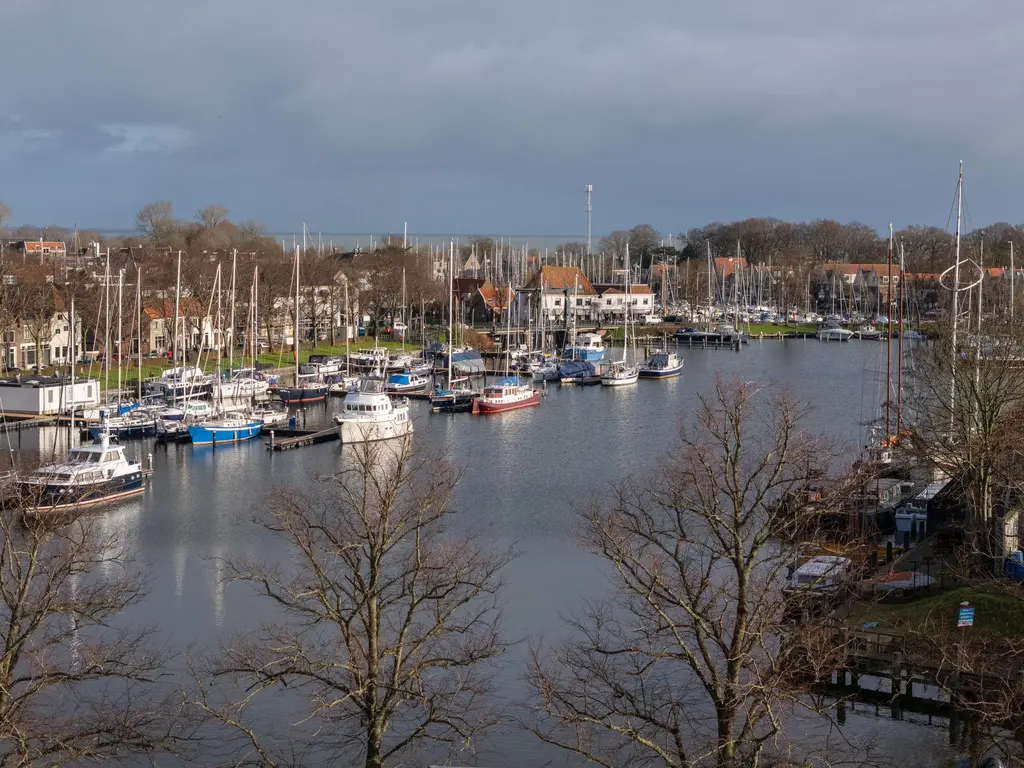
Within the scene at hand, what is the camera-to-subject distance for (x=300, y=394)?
38625 millimetres

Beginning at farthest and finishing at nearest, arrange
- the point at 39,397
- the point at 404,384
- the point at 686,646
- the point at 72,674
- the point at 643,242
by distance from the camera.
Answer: the point at 643,242, the point at 404,384, the point at 39,397, the point at 72,674, the point at 686,646

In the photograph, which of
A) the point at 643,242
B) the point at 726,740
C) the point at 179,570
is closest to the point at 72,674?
the point at 726,740

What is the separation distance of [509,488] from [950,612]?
1209 cm

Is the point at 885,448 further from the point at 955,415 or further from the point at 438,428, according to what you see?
the point at 438,428

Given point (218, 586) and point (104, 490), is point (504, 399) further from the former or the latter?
point (218, 586)

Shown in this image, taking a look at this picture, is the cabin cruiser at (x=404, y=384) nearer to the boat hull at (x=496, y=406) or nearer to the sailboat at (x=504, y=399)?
the sailboat at (x=504, y=399)

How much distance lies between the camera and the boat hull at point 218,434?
100 feet

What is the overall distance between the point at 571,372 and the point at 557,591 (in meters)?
29.8

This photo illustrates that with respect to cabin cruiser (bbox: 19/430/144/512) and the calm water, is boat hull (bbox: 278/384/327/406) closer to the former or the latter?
the calm water

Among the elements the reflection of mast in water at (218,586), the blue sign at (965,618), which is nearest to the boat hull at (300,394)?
the reflection of mast in water at (218,586)

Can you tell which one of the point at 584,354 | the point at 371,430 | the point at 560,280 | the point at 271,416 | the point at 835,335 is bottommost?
the point at 371,430

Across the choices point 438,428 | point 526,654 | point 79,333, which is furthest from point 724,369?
point 526,654

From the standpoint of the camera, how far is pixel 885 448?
931 inches

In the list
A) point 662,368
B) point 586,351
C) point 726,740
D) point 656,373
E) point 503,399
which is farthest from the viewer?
point 586,351
